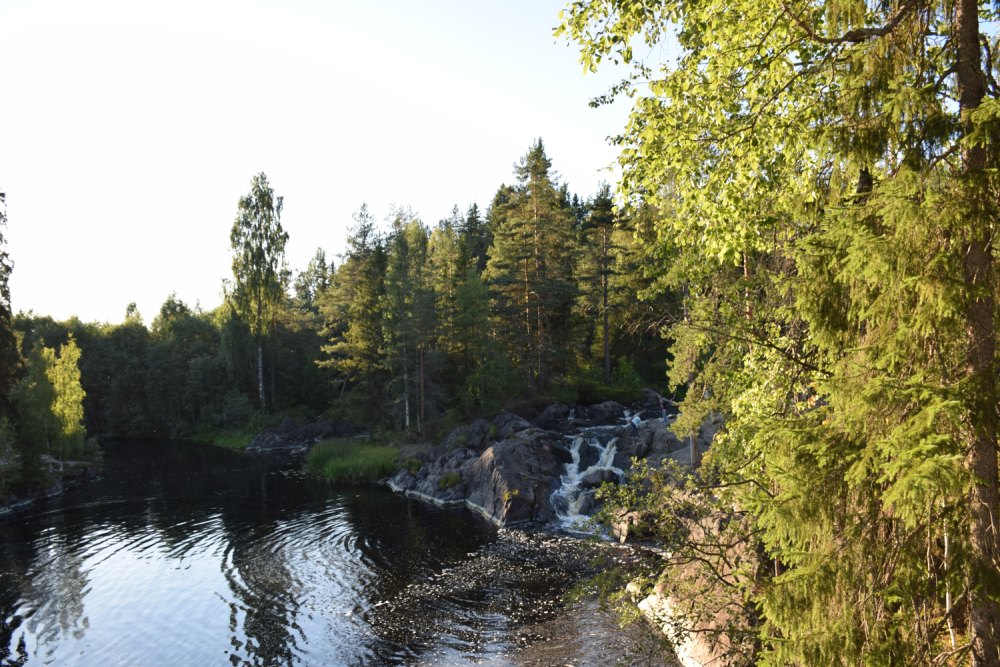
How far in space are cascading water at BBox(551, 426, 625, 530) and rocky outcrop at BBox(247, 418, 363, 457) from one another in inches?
846

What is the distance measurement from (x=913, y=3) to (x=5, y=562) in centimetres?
2769

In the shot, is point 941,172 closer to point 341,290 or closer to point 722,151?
point 722,151

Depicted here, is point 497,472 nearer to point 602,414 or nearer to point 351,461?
point 351,461

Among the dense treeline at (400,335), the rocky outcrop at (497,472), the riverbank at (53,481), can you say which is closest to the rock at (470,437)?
the rocky outcrop at (497,472)

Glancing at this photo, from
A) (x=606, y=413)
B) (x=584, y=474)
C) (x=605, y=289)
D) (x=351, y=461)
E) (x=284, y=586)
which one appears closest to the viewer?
(x=284, y=586)

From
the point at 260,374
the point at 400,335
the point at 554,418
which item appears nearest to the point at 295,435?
the point at 260,374

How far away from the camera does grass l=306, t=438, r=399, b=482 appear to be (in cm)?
3438

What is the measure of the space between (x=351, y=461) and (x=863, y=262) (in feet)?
110

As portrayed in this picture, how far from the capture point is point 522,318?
4197 cm

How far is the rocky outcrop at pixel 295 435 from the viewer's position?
46.4 meters

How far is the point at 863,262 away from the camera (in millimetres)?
4527

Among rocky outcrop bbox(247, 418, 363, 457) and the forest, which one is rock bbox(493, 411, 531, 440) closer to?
rocky outcrop bbox(247, 418, 363, 457)

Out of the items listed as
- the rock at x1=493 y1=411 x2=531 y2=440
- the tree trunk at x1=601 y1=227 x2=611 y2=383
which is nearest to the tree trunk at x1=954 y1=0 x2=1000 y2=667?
the rock at x1=493 y1=411 x2=531 y2=440

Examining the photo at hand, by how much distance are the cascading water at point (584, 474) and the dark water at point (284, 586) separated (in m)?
2.94
